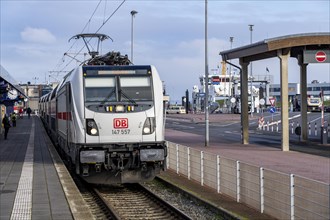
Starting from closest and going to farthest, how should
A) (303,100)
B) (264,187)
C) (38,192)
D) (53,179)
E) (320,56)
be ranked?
(264,187) → (38,192) → (53,179) → (320,56) → (303,100)

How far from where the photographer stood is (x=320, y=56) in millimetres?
27406

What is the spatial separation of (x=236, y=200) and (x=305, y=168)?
24.0 feet

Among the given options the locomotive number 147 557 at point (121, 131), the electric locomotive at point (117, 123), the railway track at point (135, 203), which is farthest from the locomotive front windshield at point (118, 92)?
the railway track at point (135, 203)

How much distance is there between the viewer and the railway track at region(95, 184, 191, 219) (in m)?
12.5

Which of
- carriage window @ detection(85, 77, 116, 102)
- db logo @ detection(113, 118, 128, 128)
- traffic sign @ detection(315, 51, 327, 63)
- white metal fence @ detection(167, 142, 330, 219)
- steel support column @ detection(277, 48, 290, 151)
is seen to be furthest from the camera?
steel support column @ detection(277, 48, 290, 151)

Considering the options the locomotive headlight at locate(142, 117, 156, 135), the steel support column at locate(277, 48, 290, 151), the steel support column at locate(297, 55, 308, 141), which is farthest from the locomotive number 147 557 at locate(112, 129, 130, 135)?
the steel support column at locate(297, 55, 308, 141)

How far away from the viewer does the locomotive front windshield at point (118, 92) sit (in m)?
15.1

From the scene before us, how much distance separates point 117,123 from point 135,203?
209 centimetres

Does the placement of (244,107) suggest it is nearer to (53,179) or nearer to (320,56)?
(320,56)

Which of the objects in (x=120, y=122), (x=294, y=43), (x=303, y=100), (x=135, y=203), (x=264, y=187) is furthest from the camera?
(x=303, y=100)

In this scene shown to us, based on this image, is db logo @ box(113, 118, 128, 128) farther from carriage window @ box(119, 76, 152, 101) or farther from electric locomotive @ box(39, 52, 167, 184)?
carriage window @ box(119, 76, 152, 101)

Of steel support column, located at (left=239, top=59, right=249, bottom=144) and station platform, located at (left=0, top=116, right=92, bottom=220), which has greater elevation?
steel support column, located at (left=239, top=59, right=249, bottom=144)

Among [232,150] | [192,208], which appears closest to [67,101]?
[192,208]

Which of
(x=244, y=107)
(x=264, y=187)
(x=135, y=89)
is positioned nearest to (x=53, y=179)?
(x=135, y=89)
